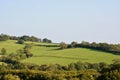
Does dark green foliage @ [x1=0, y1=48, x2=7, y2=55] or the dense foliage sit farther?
dark green foliage @ [x1=0, y1=48, x2=7, y2=55]

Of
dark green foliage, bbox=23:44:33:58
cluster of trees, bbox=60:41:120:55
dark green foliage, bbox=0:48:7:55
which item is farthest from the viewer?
dark green foliage, bbox=0:48:7:55

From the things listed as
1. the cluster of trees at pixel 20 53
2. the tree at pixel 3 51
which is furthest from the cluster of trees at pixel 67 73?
the tree at pixel 3 51

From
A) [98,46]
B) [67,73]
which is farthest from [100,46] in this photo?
[67,73]

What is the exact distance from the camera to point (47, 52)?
15425 cm

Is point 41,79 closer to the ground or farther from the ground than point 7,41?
closer to the ground

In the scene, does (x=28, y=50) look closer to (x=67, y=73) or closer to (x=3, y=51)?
(x=3, y=51)

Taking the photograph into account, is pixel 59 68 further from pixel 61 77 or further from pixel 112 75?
pixel 112 75

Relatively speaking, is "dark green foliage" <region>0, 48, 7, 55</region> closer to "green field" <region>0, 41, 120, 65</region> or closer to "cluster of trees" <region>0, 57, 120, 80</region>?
"green field" <region>0, 41, 120, 65</region>

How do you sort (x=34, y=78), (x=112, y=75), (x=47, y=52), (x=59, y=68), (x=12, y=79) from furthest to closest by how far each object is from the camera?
(x=47, y=52), (x=59, y=68), (x=34, y=78), (x=12, y=79), (x=112, y=75)

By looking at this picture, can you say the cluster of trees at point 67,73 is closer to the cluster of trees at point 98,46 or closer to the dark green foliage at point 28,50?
the cluster of trees at point 98,46

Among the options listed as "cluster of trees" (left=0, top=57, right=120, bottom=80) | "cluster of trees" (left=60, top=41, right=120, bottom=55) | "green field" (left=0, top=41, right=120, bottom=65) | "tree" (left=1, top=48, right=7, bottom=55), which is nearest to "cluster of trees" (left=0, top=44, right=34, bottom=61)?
"tree" (left=1, top=48, right=7, bottom=55)

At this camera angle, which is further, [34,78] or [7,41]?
[7,41]

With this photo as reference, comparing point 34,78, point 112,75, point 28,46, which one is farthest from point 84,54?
point 112,75

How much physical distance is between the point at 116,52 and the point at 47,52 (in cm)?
2760
